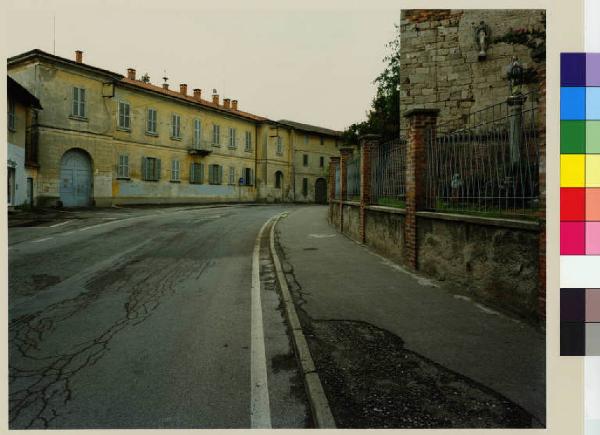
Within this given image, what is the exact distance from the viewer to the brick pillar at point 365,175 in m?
11.0

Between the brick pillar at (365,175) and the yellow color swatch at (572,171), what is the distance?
7.06m

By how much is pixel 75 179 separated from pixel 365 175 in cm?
2076

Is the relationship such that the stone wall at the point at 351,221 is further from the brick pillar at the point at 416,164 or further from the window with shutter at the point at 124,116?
the window with shutter at the point at 124,116

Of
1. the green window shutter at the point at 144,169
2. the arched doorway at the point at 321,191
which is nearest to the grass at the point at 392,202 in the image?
the green window shutter at the point at 144,169

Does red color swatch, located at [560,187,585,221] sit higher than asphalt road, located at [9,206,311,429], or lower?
higher

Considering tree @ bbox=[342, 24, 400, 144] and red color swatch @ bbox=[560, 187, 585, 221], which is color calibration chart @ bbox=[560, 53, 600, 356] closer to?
red color swatch @ bbox=[560, 187, 585, 221]

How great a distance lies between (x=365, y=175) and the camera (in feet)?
36.6

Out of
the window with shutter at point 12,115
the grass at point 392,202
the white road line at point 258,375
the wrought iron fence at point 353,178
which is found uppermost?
the window with shutter at point 12,115

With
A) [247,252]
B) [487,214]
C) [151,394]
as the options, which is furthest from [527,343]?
[247,252]

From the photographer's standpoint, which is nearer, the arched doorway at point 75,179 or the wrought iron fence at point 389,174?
the wrought iron fence at point 389,174

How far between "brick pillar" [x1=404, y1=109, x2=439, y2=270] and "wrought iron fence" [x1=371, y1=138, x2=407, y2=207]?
3.20 ft

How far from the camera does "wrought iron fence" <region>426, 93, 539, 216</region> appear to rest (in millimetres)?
5066

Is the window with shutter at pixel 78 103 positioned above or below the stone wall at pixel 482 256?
above

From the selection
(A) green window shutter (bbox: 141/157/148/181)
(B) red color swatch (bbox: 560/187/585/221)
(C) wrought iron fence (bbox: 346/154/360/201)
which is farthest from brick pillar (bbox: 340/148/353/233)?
(A) green window shutter (bbox: 141/157/148/181)
